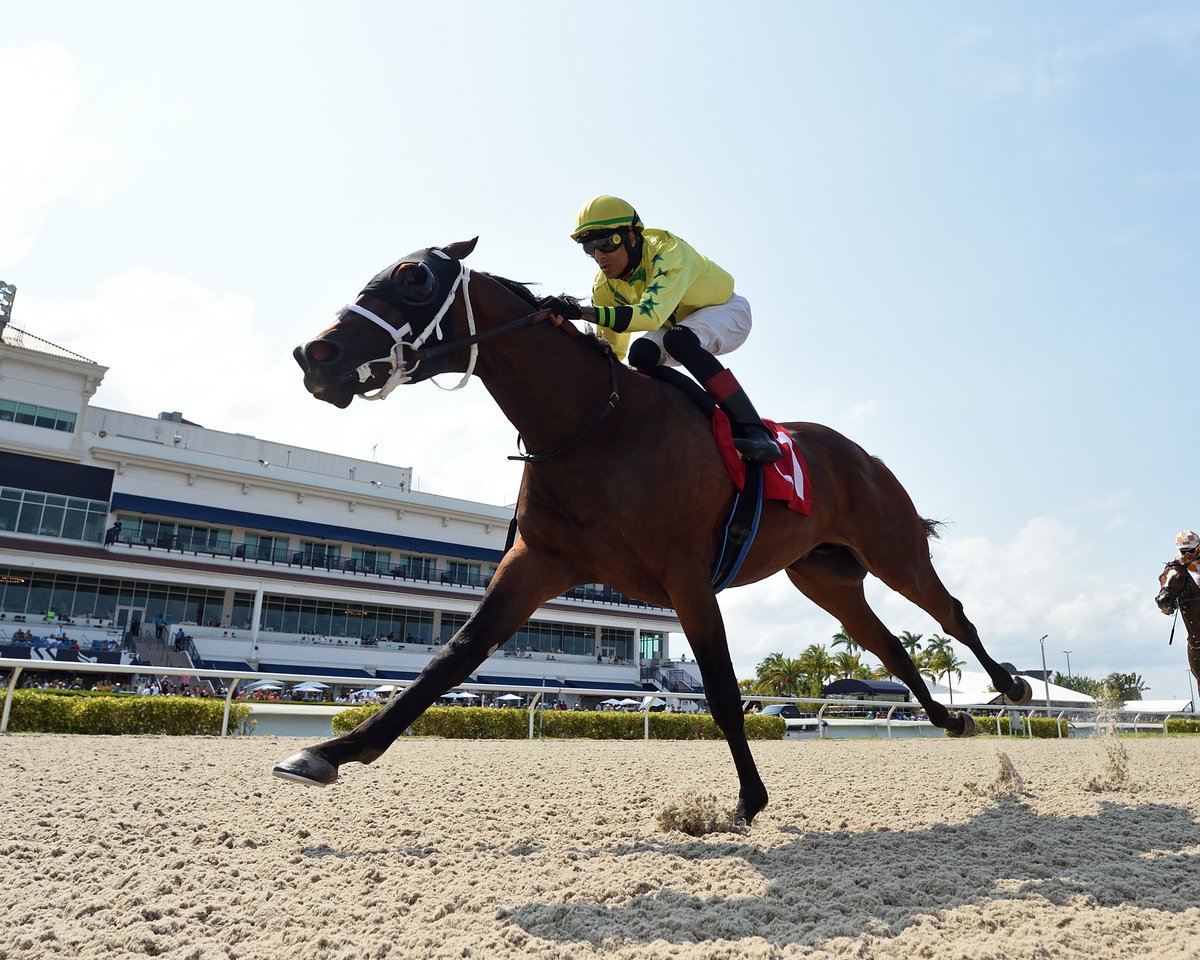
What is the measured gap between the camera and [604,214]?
4.34m

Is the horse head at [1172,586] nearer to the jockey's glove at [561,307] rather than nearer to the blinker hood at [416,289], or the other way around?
the jockey's glove at [561,307]

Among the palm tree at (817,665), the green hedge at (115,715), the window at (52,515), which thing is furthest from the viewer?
the palm tree at (817,665)

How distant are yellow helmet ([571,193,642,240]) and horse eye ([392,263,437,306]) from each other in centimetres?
100

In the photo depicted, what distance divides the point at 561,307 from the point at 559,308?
0.04 ft

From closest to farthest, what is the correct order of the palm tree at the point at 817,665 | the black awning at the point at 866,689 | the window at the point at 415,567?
the black awning at the point at 866,689, the window at the point at 415,567, the palm tree at the point at 817,665

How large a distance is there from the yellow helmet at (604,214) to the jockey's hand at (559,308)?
1.59 feet

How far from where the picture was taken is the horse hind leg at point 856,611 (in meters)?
5.57

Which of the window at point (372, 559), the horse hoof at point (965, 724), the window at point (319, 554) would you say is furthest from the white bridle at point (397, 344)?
the window at point (372, 559)

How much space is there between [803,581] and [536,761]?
306cm

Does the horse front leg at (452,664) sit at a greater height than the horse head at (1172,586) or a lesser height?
lesser

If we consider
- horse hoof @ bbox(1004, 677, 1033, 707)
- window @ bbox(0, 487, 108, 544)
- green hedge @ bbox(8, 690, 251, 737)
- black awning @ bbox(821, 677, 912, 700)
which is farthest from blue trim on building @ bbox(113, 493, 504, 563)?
horse hoof @ bbox(1004, 677, 1033, 707)

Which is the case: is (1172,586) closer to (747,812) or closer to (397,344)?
(747,812)

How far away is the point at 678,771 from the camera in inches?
263

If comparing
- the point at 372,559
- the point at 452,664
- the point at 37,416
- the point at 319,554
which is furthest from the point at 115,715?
the point at 372,559
